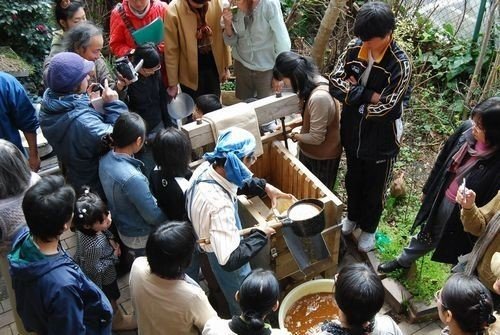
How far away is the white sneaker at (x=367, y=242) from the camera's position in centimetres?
435

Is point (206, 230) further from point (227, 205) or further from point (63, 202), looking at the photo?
point (63, 202)

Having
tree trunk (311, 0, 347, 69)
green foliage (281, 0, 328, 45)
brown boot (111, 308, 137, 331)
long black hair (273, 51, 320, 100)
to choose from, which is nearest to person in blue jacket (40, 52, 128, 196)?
brown boot (111, 308, 137, 331)

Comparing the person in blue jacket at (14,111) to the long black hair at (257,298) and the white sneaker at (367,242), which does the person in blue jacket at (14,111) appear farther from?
the white sneaker at (367,242)

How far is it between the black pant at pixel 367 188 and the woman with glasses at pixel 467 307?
1661 millimetres

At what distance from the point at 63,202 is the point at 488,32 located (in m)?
4.68

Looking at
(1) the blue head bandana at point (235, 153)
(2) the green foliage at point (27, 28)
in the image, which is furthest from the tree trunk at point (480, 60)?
(2) the green foliage at point (27, 28)

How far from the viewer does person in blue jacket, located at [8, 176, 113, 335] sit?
2.52 m

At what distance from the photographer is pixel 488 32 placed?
5.29 meters

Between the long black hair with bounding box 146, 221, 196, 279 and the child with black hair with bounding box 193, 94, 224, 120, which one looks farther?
the child with black hair with bounding box 193, 94, 224, 120

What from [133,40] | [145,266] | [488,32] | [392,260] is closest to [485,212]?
[392,260]

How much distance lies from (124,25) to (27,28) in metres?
2.16

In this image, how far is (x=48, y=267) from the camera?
99.6 inches

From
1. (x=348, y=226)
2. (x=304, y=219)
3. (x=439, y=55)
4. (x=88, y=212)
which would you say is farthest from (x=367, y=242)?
(x=439, y=55)

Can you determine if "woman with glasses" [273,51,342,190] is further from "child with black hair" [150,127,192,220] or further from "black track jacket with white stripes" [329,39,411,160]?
"child with black hair" [150,127,192,220]
